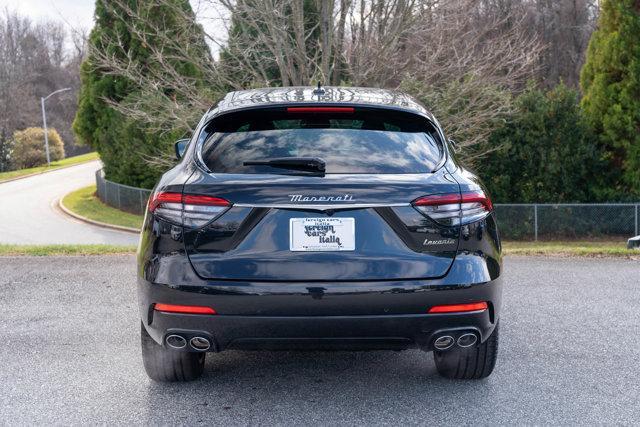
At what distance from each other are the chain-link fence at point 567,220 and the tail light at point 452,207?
1246 centimetres

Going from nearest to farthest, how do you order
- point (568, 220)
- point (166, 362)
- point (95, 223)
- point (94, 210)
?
point (166, 362)
point (568, 220)
point (95, 223)
point (94, 210)

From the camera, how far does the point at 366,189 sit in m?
3.19

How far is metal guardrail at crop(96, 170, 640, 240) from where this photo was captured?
48.4ft

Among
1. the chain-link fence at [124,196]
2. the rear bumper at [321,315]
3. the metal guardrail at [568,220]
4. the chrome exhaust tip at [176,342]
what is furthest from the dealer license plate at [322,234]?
the chain-link fence at [124,196]

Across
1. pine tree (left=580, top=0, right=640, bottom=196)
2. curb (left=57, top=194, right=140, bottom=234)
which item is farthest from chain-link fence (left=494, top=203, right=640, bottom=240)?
curb (left=57, top=194, right=140, bottom=234)

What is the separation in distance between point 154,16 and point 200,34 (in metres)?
9.36

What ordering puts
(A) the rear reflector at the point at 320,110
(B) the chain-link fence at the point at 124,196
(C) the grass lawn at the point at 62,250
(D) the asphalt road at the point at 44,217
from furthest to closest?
(B) the chain-link fence at the point at 124,196 < (D) the asphalt road at the point at 44,217 < (C) the grass lawn at the point at 62,250 < (A) the rear reflector at the point at 320,110

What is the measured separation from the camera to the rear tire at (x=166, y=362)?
377cm

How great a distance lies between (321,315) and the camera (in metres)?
3.15

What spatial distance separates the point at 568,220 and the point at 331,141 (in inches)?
513

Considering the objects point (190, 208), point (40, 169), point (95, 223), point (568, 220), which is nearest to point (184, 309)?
point (190, 208)

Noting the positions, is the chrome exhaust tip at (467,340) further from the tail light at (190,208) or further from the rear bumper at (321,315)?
the tail light at (190,208)

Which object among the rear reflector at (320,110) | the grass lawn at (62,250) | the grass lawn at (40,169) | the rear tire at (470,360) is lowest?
the grass lawn at (40,169)

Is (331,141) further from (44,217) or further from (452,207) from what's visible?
(44,217)
